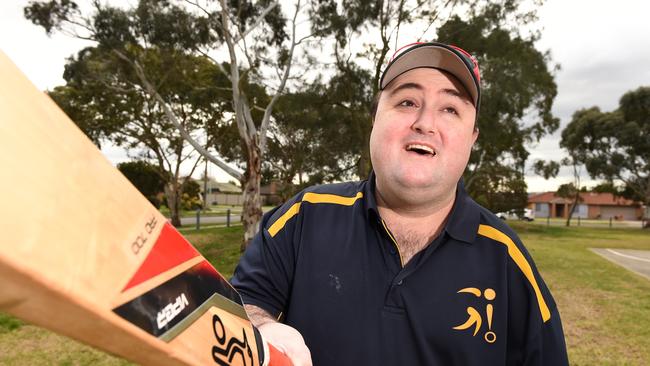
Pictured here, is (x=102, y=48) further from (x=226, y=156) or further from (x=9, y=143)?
(x=9, y=143)

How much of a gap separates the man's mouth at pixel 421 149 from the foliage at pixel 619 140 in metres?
38.9

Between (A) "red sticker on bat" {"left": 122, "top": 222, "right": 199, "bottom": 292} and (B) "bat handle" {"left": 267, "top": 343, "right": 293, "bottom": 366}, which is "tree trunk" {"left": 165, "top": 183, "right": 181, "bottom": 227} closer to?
(B) "bat handle" {"left": 267, "top": 343, "right": 293, "bottom": 366}

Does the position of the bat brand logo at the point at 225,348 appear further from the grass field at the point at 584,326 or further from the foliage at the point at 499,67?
the foliage at the point at 499,67

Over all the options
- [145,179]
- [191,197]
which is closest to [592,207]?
[191,197]

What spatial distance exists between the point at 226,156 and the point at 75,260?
2463cm

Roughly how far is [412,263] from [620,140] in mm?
39413

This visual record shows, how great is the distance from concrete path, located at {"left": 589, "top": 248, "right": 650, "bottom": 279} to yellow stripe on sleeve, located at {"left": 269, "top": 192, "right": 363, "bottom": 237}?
1231cm

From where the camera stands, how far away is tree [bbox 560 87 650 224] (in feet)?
107

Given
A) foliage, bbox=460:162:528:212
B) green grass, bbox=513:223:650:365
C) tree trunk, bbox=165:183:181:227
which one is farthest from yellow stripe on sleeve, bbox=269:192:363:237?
foliage, bbox=460:162:528:212

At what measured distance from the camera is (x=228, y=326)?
88cm

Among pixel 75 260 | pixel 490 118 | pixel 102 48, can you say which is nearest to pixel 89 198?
pixel 75 260

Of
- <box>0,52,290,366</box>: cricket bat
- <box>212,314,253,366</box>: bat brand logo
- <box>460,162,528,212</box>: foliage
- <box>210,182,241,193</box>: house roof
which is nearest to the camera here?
<box>0,52,290,366</box>: cricket bat

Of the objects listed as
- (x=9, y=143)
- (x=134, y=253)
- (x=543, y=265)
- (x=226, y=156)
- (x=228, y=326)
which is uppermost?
(x=226, y=156)

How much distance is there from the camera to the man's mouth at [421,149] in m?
1.53
